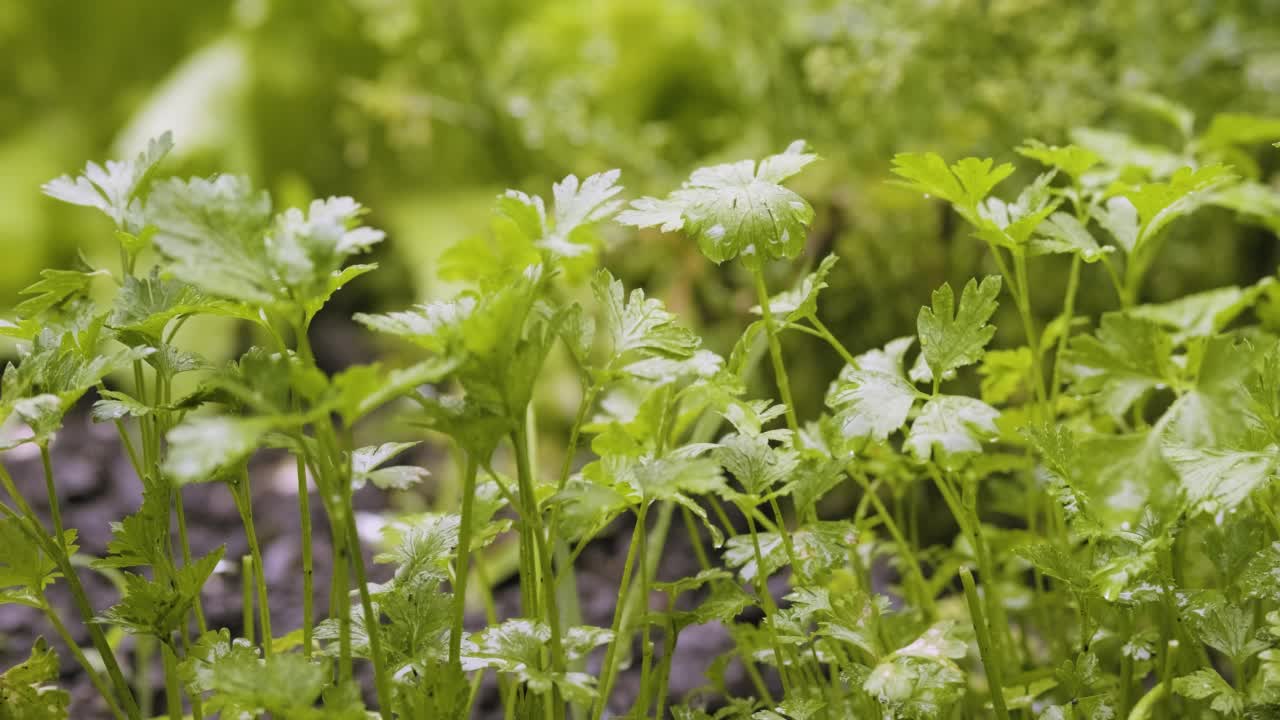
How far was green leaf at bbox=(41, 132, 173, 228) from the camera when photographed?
24.3 inches

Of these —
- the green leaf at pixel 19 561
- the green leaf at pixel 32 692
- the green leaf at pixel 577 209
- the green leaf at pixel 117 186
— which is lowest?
the green leaf at pixel 32 692

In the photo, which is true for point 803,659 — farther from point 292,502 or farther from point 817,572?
point 292,502

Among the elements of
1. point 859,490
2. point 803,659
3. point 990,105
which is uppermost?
point 990,105

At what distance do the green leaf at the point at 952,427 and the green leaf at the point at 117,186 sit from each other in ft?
1.57

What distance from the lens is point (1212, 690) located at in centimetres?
57

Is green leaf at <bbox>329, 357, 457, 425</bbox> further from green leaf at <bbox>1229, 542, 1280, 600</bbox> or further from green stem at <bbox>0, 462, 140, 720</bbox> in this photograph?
green leaf at <bbox>1229, 542, 1280, 600</bbox>

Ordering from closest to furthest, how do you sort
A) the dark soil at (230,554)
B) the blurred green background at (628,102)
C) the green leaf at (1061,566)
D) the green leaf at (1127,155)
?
1. the green leaf at (1061,566)
2. the green leaf at (1127,155)
3. the dark soil at (230,554)
4. the blurred green background at (628,102)

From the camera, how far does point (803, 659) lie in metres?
0.69

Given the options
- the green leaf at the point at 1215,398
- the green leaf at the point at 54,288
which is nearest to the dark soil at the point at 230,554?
the green leaf at the point at 54,288

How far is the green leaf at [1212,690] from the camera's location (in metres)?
0.57

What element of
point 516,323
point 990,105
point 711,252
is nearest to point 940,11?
point 990,105

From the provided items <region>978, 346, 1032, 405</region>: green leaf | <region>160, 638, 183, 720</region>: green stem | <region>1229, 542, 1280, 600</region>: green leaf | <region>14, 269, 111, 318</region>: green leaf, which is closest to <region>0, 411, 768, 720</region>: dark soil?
<region>160, 638, 183, 720</region>: green stem

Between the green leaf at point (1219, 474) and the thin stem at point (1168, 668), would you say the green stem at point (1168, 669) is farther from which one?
the green leaf at point (1219, 474)

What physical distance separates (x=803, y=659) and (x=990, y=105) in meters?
0.87
